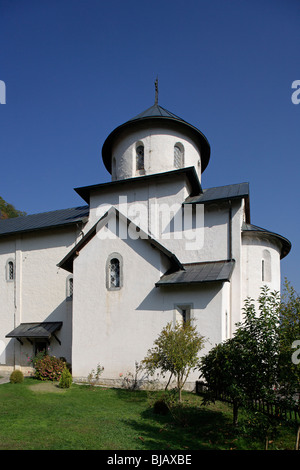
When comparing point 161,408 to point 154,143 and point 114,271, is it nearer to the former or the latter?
point 114,271

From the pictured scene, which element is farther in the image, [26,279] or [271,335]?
[26,279]

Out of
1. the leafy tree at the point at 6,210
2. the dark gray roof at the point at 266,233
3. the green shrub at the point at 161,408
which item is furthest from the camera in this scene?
the leafy tree at the point at 6,210

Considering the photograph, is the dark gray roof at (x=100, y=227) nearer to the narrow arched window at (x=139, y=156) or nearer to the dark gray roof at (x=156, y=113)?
the narrow arched window at (x=139, y=156)

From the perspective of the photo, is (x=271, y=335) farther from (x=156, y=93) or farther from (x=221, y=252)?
(x=156, y=93)

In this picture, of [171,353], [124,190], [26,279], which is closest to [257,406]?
[171,353]

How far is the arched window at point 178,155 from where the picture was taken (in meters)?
17.6

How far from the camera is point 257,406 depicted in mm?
6477

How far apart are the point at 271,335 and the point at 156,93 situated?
17046mm

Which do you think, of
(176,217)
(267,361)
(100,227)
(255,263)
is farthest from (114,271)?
(267,361)

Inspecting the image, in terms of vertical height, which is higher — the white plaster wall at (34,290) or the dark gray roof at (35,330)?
the white plaster wall at (34,290)

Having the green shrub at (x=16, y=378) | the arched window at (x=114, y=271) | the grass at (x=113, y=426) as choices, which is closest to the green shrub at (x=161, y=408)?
the grass at (x=113, y=426)

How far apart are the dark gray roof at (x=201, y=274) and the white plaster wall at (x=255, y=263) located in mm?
1427

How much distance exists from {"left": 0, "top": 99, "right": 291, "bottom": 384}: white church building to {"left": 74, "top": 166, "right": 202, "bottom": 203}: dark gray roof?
51 millimetres

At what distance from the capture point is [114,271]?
43.7 ft
